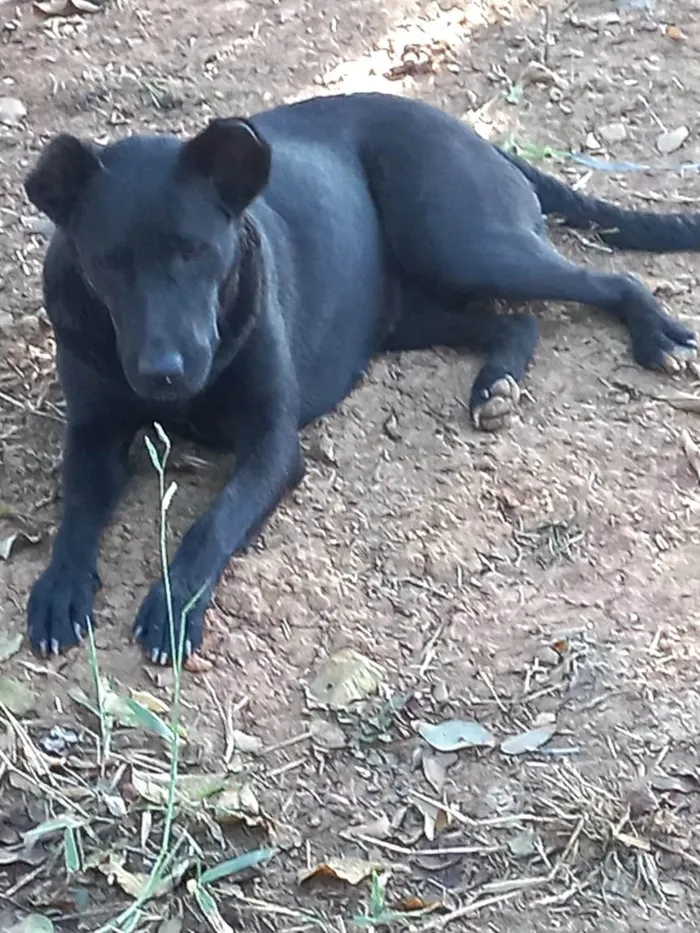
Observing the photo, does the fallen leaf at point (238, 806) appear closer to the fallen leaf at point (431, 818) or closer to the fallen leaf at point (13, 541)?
the fallen leaf at point (431, 818)

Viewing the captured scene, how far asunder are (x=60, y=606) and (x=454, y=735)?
2.52ft

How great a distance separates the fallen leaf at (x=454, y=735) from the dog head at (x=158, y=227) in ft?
2.46

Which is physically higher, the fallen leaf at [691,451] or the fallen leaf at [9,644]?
the fallen leaf at [691,451]

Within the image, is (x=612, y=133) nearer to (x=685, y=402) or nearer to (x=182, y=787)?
(x=685, y=402)

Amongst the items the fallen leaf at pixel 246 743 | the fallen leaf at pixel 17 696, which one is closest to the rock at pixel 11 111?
the fallen leaf at pixel 17 696

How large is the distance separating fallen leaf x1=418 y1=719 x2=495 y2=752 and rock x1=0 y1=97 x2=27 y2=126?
2503 mm

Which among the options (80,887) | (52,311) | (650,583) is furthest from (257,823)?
(52,311)

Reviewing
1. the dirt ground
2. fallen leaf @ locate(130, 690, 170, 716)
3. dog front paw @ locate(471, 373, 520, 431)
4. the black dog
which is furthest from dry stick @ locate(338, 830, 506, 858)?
dog front paw @ locate(471, 373, 520, 431)

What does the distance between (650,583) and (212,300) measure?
99cm

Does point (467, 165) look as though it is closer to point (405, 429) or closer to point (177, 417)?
point (405, 429)

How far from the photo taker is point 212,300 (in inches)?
109

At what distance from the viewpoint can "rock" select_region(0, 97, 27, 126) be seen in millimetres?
4312

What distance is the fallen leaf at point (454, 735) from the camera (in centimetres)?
254

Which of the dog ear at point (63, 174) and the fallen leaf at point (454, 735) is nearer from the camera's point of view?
the fallen leaf at point (454, 735)
